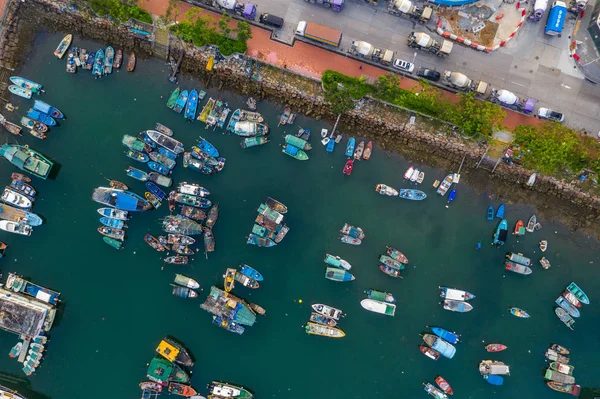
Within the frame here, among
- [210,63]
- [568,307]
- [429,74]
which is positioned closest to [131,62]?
[210,63]

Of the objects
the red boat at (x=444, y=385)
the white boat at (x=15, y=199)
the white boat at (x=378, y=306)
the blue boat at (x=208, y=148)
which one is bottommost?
the red boat at (x=444, y=385)

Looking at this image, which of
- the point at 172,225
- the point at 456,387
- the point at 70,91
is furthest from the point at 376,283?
the point at 70,91

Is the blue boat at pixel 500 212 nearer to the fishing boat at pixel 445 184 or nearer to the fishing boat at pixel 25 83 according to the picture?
the fishing boat at pixel 445 184

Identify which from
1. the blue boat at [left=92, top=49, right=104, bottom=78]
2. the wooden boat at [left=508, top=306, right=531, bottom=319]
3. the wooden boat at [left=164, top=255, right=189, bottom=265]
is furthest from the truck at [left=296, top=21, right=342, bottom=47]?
the wooden boat at [left=508, top=306, right=531, bottom=319]

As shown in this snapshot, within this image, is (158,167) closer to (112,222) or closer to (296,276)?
(112,222)

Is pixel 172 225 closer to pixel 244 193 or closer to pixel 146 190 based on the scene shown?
pixel 146 190

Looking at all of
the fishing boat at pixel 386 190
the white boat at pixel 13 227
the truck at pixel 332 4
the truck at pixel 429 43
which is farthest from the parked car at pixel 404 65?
the white boat at pixel 13 227

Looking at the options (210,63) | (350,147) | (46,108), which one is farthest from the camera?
(350,147)

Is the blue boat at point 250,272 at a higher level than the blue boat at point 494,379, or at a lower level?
higher
